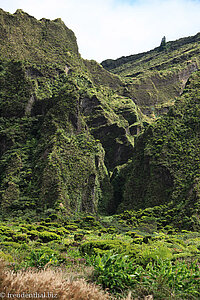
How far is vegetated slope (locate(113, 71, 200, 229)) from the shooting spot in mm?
46338

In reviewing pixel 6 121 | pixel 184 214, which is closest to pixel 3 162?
pixel 6 121

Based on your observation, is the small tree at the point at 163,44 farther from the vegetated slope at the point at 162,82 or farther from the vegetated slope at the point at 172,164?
the vegetated slope at the point at 172,164

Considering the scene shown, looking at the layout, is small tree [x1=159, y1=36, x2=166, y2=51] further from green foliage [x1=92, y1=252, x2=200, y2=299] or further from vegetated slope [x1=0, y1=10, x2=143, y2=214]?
green foliage [x1=92, y1=252, x2=200, y2=299]

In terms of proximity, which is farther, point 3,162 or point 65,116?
point 65,116

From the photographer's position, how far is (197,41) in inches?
6004

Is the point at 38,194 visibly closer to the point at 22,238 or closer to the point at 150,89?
the point at 22,238

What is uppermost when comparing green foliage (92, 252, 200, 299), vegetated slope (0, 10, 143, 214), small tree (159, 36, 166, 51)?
small tree (159, 36, 166, 51)

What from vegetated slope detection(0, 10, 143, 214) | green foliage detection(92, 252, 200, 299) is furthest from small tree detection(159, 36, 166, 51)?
green foliage detection(92, 252, 200, 299)

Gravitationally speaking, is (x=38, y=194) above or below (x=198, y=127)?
below

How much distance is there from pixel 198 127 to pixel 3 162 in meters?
46.6

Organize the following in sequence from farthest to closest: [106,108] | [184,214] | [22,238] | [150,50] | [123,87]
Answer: [150,50] < [123,87] < [106,108] < [184,214] < [22,238]

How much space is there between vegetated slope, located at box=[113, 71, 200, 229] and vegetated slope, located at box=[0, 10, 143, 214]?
11.7 m

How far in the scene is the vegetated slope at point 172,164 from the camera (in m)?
46.3

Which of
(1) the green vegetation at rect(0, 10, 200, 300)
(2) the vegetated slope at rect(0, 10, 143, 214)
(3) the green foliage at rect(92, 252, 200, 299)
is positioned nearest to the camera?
(3) the green foliage at rect(92, 252, 200, 299)
